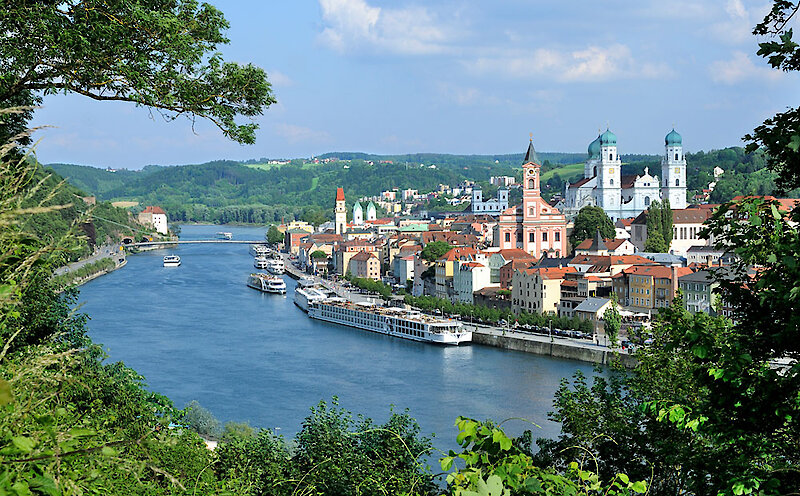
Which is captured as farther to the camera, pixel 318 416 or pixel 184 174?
pixel 184 174

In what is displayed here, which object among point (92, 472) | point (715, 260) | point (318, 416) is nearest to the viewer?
point (92, 472)

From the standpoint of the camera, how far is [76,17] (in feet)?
5.87

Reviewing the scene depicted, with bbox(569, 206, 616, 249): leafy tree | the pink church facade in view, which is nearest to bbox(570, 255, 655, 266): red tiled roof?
the pink church facade

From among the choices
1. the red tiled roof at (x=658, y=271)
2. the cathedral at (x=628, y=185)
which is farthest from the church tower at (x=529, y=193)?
the red tiled roof at (x=658, y=271)

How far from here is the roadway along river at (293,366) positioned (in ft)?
28.3

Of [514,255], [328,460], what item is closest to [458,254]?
[514,255]

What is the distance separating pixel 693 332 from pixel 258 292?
783 inches

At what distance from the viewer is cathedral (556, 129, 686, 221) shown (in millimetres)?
27781

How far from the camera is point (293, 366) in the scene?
36.2 feet

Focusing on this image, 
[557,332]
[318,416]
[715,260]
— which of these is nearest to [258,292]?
[557,332]

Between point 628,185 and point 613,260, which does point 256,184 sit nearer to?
point 628,185

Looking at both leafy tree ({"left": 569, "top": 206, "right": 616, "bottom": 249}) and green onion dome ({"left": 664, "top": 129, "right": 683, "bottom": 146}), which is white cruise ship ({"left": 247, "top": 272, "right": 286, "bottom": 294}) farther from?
green onion dome ({"left": 664, "top": 129, "right": 683, "bottom": 146})

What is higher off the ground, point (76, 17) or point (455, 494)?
point (76, 17)

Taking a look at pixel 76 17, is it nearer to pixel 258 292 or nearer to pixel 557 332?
pixel 557 332
